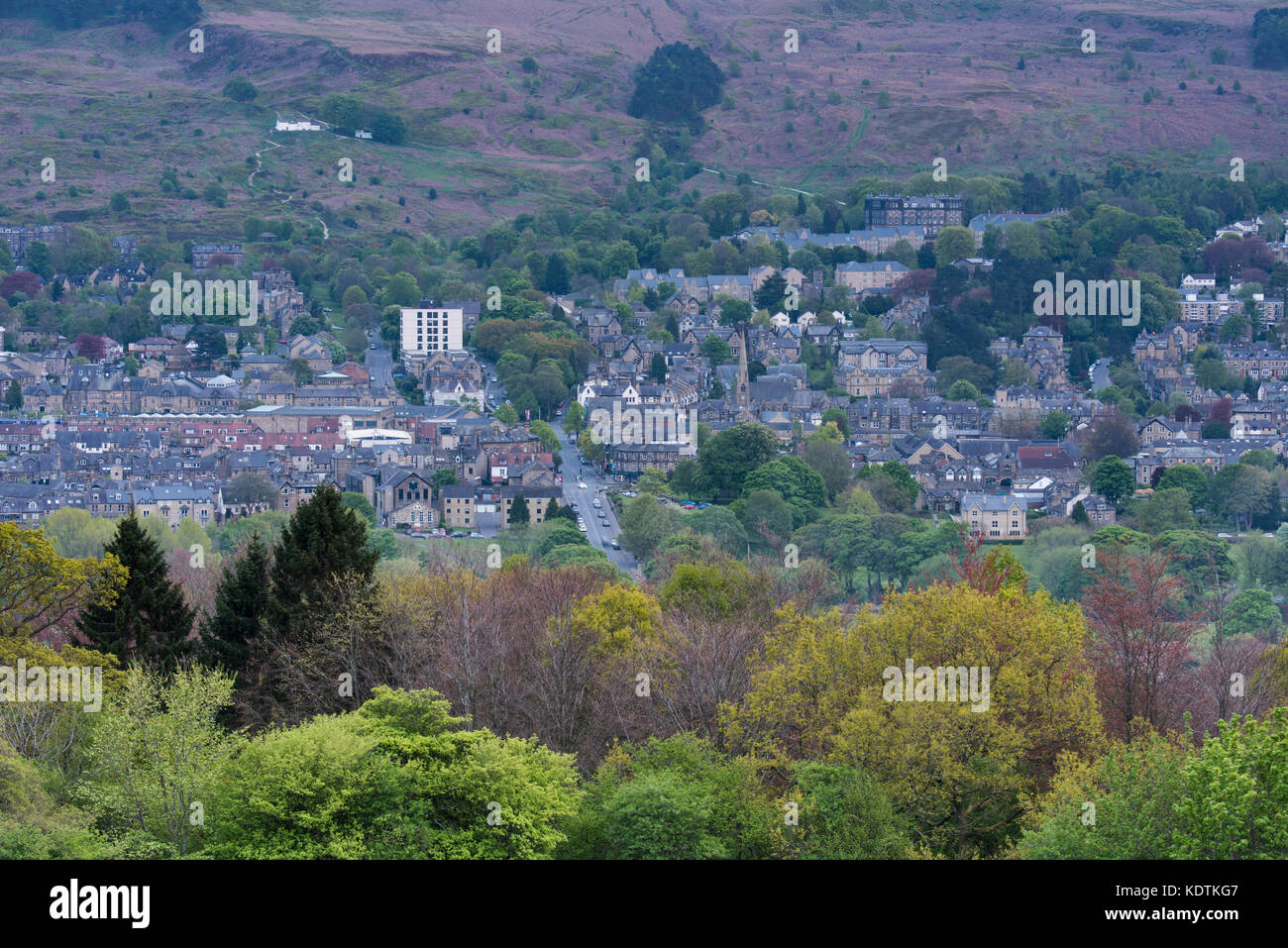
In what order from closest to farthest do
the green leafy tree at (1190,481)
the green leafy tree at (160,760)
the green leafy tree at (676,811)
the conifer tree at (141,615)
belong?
the green leafy tree at (676,811) → the green leafy tree at (160,760) → the conifer tree at (141,615) → the green leafy tree at (1190,481)

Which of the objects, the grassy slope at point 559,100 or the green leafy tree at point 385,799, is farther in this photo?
the grassy slope at point 559,100

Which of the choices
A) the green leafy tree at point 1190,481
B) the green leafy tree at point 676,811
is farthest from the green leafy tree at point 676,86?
the green leafy tree at point 676,811

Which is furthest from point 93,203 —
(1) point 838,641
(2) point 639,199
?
(1) point 838,641

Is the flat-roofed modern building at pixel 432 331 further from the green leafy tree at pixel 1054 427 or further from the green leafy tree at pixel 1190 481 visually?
the green leafy tree at pixel 1190 481

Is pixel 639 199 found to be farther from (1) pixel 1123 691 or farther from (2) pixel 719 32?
(1) pixel 1123 691
